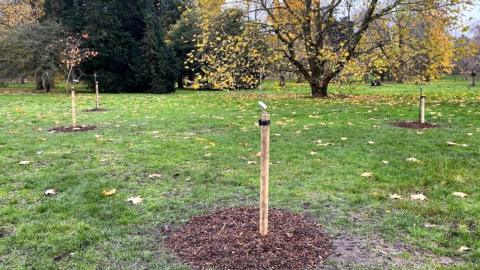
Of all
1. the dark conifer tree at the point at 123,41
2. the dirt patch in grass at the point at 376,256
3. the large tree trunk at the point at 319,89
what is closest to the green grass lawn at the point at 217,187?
the dirt patch in grass at the point at 376,256

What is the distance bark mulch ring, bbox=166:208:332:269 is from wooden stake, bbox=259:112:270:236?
129 millimetres

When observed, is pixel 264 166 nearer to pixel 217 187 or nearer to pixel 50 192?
pixel 217 187

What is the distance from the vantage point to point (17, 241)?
3.52m

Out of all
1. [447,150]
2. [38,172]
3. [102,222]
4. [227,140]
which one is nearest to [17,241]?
[102,222]

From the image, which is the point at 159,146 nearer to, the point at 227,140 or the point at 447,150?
the point at 227,140

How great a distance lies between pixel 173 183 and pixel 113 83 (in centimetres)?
2337

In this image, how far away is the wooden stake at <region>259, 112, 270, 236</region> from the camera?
314cm

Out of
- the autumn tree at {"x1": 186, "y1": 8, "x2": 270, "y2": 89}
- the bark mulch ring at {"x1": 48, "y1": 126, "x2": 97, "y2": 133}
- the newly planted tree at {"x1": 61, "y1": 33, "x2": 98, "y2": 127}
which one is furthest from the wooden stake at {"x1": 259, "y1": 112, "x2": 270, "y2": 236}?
the autumn tree at {"x1": 186, "y1": 8, "x2": 270, "y2": 89}

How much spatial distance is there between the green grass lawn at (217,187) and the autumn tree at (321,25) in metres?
5.24

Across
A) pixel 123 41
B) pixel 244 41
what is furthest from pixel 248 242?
pixel 123 41

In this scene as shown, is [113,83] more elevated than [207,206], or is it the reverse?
[113,83]

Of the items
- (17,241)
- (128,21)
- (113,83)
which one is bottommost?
(17,241)

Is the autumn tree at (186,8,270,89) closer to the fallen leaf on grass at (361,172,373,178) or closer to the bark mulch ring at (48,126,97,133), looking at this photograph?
the bark mulch ring at (48,126,97,133)

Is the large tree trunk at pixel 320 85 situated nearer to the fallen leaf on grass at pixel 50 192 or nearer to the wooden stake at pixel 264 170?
the fallen leaf on grass at pixel 50 192
